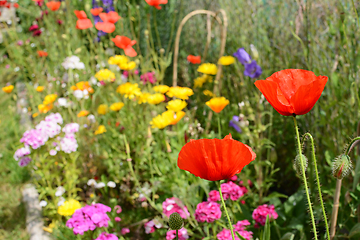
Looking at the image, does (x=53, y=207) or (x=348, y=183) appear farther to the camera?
(x=53, y=207)

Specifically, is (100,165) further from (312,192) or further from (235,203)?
(312,192)

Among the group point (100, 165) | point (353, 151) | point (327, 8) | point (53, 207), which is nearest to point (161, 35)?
point (100, 165)

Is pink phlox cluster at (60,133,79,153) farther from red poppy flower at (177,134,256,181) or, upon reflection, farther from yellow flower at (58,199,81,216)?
Answer: red poppy flower at (177,134,256,181)

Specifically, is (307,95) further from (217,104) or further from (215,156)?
(217,104)

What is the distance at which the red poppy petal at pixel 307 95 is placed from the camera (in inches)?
22.8

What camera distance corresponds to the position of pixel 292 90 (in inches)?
25.7

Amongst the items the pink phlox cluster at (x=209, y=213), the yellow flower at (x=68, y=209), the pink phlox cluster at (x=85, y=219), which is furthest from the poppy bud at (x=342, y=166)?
the yellow flower at (x=68, y=209)

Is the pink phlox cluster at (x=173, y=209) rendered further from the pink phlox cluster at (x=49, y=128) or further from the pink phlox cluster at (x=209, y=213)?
the pink phlox cluster at (x=49, y=128)

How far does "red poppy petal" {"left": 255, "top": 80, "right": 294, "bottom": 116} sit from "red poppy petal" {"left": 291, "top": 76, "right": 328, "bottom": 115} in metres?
0.01

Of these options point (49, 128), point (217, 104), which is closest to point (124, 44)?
point (49, 128)

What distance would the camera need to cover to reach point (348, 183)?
1.48 m

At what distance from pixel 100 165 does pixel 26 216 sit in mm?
598

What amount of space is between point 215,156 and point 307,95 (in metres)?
0.23

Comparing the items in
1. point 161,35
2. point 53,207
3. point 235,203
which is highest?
point 161,35
